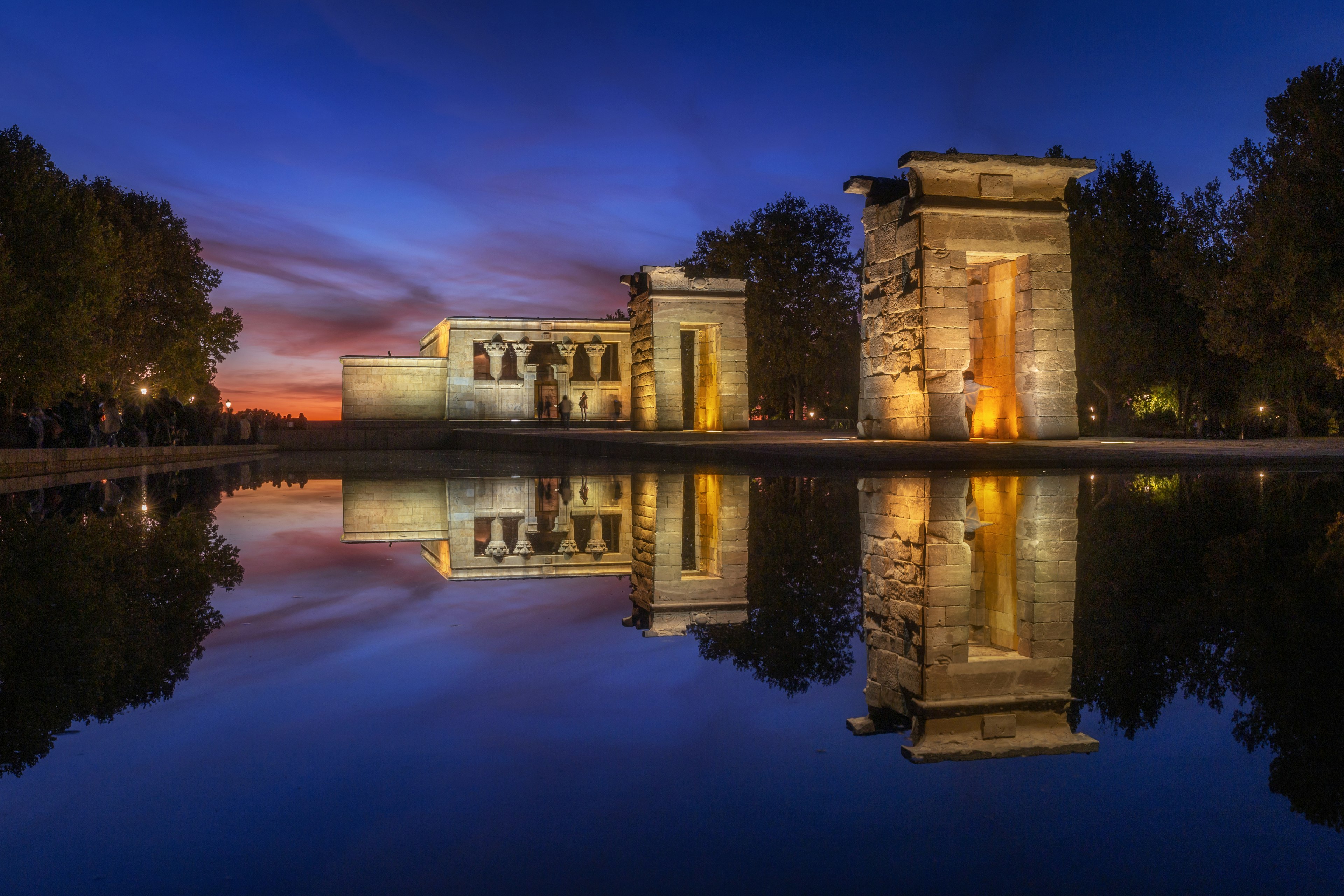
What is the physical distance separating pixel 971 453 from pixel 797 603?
8586mm

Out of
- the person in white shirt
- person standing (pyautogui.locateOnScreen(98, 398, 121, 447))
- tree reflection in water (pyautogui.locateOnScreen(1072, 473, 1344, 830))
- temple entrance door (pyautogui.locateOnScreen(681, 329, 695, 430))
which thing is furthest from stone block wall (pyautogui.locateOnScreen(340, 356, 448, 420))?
tree reflection in water (pyautogui.locateOnScreen(1072, 473, 1344, 830))

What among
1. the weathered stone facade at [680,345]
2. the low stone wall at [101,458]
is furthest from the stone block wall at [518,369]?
the low stone wall at [101,458]

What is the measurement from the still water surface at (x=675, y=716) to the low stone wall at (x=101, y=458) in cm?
1009

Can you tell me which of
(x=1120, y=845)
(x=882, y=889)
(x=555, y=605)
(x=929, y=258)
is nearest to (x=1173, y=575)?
(x=555, y=605)

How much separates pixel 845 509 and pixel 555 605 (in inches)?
144

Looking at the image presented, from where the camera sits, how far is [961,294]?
49.3 feet

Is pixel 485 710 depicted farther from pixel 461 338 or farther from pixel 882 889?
pixel 461 338

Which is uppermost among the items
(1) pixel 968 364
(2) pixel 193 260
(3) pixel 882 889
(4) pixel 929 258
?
(2) pixel 193 260

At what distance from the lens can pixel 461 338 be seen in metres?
44.6

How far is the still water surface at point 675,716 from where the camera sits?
1.40 metres

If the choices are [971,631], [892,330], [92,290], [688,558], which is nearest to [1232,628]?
[971,631]

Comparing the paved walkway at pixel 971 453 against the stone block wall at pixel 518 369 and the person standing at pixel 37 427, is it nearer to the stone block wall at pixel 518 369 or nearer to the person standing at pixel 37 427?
the person standing at pixel 37 427

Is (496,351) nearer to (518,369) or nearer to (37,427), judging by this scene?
(518,369)

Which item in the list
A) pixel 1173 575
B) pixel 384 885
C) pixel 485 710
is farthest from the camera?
pixel 1173 575
